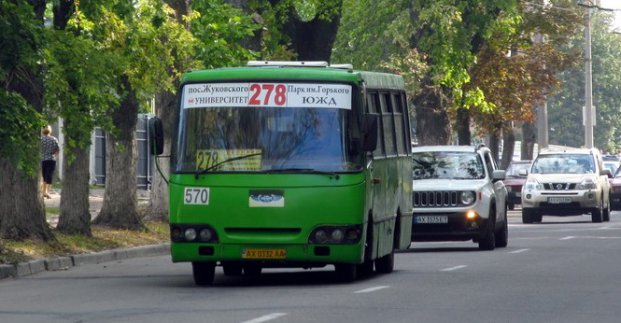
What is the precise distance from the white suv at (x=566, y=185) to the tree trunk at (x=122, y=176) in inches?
611

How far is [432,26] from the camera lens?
1610 inches

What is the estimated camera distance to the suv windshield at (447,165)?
2783 centimetres

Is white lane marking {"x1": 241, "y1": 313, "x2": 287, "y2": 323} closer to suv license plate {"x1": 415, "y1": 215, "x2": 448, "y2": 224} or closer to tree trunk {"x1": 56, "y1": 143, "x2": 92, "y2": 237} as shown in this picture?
tree trunk {"x1": 56, "y1": 143, "x2": 92, "y2": 237}

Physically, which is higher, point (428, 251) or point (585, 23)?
point (585, 23)

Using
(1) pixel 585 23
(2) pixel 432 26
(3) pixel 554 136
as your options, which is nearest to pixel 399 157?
(2) pixel 432 26

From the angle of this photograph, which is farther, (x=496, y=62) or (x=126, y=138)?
(x=496, y=62)

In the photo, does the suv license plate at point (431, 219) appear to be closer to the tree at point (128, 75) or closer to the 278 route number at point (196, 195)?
the tree at point (128, 75)

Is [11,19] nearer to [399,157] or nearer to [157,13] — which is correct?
[399,157]

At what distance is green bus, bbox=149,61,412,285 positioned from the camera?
17.7 metres

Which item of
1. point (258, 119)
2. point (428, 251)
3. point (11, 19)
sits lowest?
point (428, 251)

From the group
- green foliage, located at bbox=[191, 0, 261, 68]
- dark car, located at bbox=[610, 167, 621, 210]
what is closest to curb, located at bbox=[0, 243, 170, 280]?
green foliage, located at bbox=[191, 0, 261, 68]

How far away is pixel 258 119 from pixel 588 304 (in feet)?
14.6

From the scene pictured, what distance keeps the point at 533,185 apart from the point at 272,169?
979 inches

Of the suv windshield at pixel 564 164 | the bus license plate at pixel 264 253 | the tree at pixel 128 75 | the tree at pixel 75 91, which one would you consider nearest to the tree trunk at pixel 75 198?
the tree at pixel 75 91
